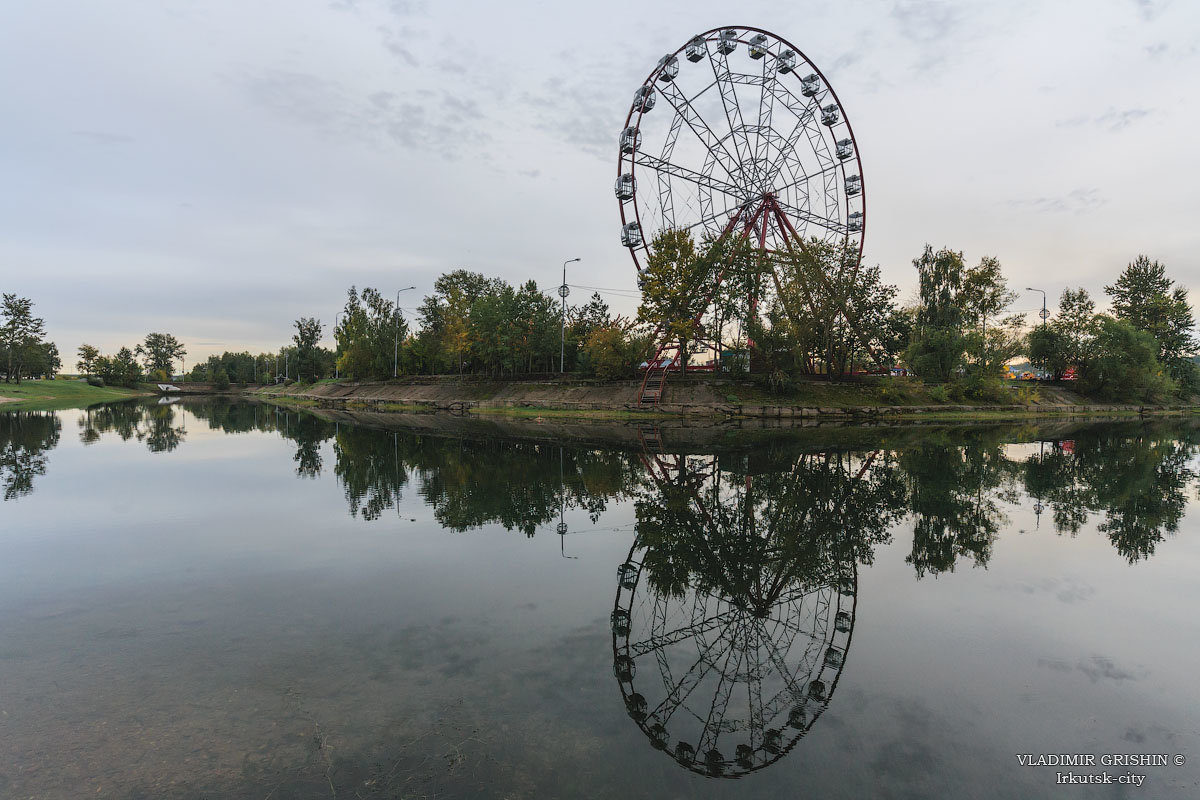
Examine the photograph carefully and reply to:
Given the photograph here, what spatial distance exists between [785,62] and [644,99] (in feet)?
33.7

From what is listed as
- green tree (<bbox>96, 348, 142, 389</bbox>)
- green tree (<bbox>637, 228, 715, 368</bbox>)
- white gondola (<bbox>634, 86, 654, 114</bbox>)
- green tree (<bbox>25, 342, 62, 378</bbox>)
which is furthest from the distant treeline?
green tree (<bbox>96, 348, 142, 389</bbox>)

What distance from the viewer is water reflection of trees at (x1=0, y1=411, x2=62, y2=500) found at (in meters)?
15.2

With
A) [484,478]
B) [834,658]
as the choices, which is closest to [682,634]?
[834,658]

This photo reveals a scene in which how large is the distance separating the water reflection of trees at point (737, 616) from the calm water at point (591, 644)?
0.04 meters

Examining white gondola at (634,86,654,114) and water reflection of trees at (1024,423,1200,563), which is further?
white gondola at (634,86,654,114)

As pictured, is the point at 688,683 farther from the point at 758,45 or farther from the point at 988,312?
the point at 988,312

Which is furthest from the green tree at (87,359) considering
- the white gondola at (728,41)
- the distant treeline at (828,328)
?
the white gondola at (728,41)

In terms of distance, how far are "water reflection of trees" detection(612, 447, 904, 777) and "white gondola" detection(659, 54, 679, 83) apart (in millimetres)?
38253

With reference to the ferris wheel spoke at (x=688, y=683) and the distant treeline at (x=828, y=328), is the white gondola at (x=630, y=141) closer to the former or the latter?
the distant treeline at (x=828, y=328)

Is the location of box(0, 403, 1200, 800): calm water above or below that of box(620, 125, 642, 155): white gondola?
below

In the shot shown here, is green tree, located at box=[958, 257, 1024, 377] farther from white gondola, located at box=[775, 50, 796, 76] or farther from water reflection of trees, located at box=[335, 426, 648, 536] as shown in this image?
water reflection of trees, located at box=[335, 426, 648, 536]

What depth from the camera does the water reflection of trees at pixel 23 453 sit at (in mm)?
15198

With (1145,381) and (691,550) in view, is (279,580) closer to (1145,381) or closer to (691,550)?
(691,550)

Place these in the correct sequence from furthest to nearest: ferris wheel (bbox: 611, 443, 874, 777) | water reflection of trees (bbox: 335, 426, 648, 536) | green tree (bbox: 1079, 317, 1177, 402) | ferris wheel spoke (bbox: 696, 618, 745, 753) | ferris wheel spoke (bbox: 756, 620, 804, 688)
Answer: green tree (bbox: 1079, 317, 1177, 402)
water reflection of trees (bbox: 335, 426, 648, 536)
ferris wheel spoke (bbox: 756, 620, 804, 688)
ferris wheel (bbox: 611, 443, 874, 777)
ferris wheel spoke (bbox: 696, 618, 745, 753)
